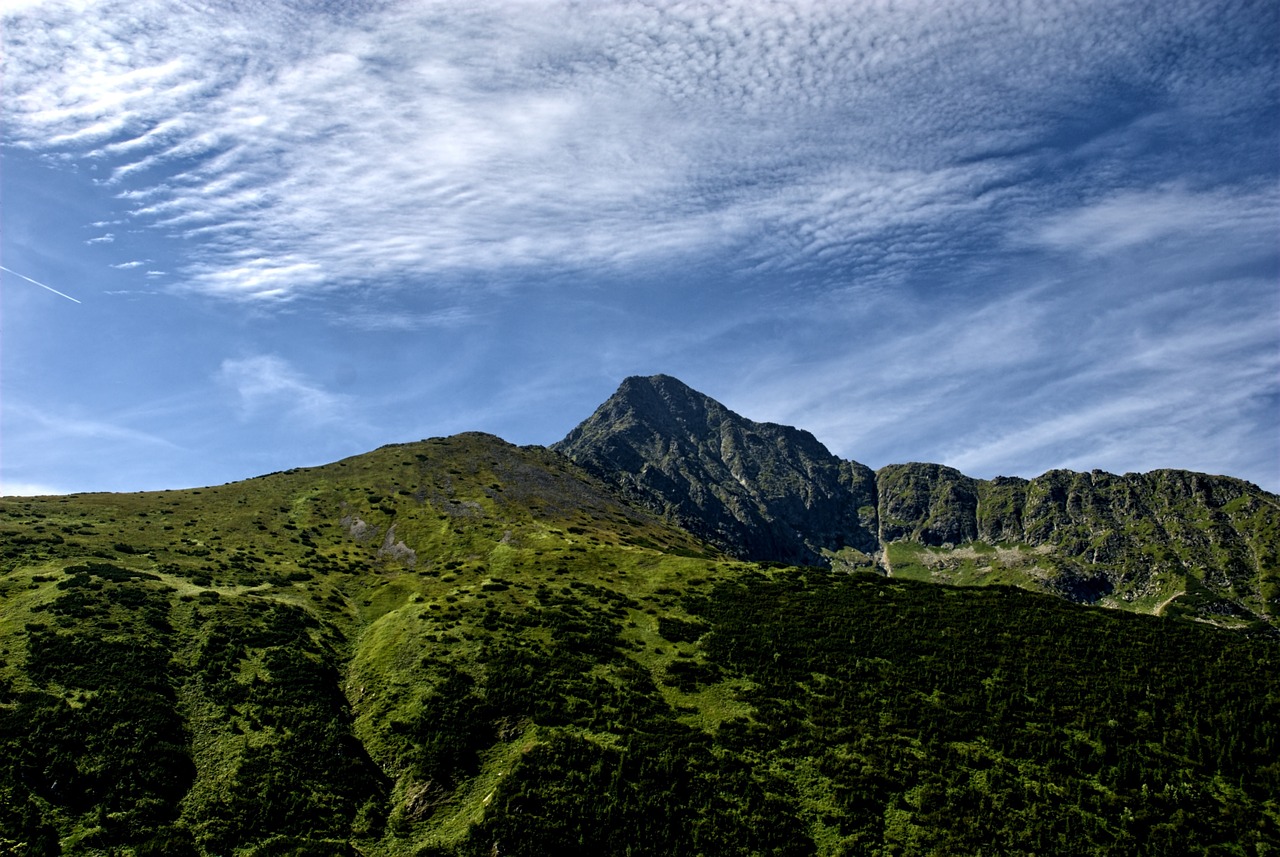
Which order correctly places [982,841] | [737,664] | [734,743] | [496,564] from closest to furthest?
[982,841] → [734,743] → [737,664] → [496,564]

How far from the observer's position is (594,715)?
6044 cm

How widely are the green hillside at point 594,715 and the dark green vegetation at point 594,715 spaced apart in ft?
0.81

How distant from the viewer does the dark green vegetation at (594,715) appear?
152 feet

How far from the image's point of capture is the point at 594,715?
60.4m

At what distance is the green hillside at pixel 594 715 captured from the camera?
4628cm

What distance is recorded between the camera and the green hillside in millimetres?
46281

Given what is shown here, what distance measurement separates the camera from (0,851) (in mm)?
37594

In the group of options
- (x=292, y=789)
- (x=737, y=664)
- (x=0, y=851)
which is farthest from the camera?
(x=737, y=664)

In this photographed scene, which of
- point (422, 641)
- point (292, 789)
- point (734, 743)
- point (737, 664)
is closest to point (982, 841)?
point (734, 743)

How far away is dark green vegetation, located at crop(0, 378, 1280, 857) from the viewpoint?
152 feet

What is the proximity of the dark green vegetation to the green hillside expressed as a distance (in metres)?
0.25

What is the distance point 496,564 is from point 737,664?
44.8 m

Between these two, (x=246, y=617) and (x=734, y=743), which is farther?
(x=246, y=617)

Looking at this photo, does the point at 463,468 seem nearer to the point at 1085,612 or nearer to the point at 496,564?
the point at 496,564
